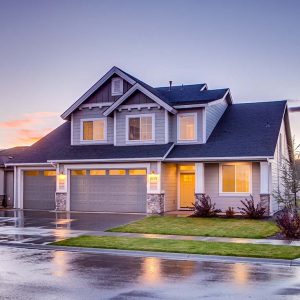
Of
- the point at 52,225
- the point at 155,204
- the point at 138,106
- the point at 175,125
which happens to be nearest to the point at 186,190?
the point at 155,204

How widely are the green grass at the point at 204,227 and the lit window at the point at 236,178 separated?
3.29 m

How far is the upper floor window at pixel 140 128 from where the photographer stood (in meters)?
28.3

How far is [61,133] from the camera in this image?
34531 millimetres

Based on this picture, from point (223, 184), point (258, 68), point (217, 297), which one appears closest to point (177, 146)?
point (223, 184)

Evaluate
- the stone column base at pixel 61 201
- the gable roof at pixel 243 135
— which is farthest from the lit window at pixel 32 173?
the gable roof at pixel 243 135

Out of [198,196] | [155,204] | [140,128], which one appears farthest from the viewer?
[140,128]

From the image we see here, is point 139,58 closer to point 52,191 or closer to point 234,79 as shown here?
point 234,79

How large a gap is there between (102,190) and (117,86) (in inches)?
264

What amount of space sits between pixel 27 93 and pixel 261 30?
16.9m

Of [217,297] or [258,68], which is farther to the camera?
[258,68]

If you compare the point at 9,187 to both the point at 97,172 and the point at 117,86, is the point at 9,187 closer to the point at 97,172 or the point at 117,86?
the point at 97,172

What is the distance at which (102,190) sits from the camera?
28234 millimetres

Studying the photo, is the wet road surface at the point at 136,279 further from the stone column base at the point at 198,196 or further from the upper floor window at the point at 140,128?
the upper floor window at the point at 140,128

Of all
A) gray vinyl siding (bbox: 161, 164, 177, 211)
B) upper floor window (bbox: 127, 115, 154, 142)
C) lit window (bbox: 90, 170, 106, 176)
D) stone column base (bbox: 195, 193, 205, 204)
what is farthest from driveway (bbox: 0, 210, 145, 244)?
upper floor window (bbox: 127, 115, 154, 142)
